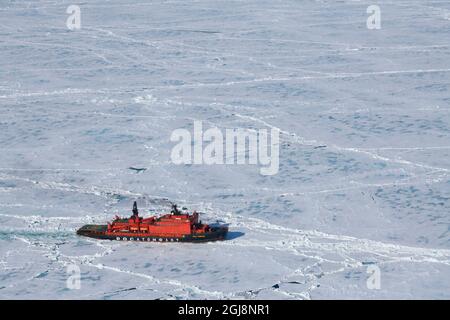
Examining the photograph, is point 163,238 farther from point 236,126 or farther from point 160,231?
point 236,126

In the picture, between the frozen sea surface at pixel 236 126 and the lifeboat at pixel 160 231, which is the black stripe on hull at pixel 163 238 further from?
the frozen sea surface at pixel 236 126

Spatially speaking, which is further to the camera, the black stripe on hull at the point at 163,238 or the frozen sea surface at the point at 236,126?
the black stripe on hull at the point at 163,238

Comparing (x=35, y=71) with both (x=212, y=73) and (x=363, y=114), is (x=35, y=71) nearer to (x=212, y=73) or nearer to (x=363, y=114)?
(x=212, y=73)

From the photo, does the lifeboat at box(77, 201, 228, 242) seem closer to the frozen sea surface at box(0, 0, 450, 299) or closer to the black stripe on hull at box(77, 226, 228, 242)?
the black stripe on hull at box(77, 226, 228, 242)

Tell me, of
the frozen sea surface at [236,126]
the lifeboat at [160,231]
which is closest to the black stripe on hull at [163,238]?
the lifeboat at [160,231]

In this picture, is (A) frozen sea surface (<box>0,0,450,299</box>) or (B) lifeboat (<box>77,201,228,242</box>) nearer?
(A) frozen sea surface (<box>0,0,450,299</box>)

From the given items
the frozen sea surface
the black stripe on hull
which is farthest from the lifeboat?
the frozen sea surface
